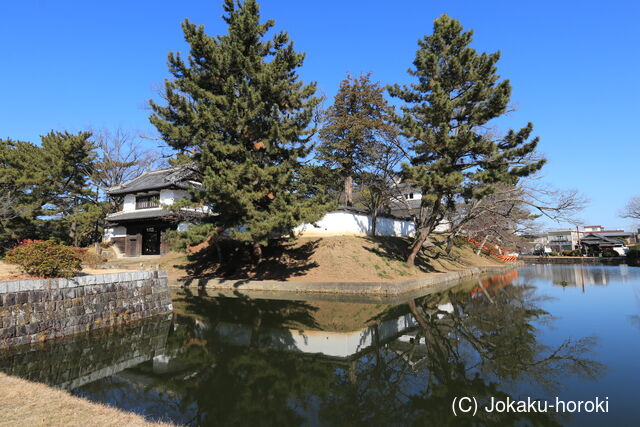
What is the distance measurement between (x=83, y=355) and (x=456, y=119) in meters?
20.3

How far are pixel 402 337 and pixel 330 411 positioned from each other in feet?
15.7

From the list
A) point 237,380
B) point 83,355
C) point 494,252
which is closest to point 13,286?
point 83,355

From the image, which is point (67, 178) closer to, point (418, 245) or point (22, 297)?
point (22, 297)

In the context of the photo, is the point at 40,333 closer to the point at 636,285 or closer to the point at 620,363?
the point at 620,363

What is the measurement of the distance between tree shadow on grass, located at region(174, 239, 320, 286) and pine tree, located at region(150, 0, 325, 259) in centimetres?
427

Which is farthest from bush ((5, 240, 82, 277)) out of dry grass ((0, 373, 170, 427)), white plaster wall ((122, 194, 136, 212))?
white plaster wall ((122, 194, 136, 212))

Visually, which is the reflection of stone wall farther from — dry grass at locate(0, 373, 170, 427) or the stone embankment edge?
the stone embankment edge

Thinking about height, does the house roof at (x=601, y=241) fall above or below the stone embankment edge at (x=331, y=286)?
above

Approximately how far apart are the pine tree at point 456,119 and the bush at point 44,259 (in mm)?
15349

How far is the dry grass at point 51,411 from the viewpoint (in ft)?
14.0

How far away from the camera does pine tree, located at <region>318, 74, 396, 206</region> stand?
2811 centimetres

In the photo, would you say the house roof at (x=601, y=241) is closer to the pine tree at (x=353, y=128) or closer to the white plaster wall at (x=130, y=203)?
the pine tree at (x=353, y=128)

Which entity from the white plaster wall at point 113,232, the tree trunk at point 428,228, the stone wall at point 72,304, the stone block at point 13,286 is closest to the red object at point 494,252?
the tree trunk at point 428,228

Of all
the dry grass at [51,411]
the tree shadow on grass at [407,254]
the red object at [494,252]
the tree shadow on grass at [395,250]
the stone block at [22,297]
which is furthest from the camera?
the red object at [494,252]
